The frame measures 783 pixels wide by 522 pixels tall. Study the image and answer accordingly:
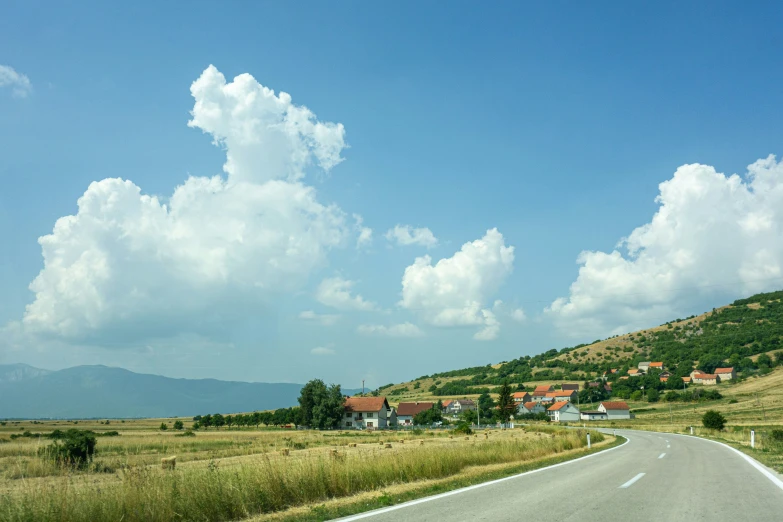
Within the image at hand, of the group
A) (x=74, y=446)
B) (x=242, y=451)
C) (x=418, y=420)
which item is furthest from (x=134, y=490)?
(x=418, y=420)

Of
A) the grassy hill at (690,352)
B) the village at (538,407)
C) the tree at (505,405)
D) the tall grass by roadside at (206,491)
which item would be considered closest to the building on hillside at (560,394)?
the village at (538,407)

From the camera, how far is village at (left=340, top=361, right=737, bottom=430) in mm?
97375

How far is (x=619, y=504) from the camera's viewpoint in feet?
32.0

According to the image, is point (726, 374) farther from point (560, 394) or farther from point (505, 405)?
point (505, 405)

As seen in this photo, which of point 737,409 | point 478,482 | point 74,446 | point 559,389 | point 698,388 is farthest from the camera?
point 559,389

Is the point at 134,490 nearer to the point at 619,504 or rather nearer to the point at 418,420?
the point at 619,504

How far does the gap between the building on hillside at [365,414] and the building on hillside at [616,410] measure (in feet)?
161

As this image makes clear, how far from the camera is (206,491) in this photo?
9555mm

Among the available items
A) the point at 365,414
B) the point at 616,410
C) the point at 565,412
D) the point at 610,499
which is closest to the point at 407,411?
the point at 365,414

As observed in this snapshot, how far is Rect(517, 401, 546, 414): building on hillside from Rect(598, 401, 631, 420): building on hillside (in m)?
20.7

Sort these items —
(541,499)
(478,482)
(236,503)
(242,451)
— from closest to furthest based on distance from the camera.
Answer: (236,503)
(541,499)
(478,482)
(242,451)

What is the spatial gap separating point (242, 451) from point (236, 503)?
26380 millimetres

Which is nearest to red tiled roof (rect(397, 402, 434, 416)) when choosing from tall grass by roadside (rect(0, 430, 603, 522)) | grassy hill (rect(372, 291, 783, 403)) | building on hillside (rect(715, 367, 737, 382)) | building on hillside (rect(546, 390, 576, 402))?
building on hillside (rect(546, 390, 576, 402))

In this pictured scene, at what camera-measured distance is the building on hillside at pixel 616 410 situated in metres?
111
